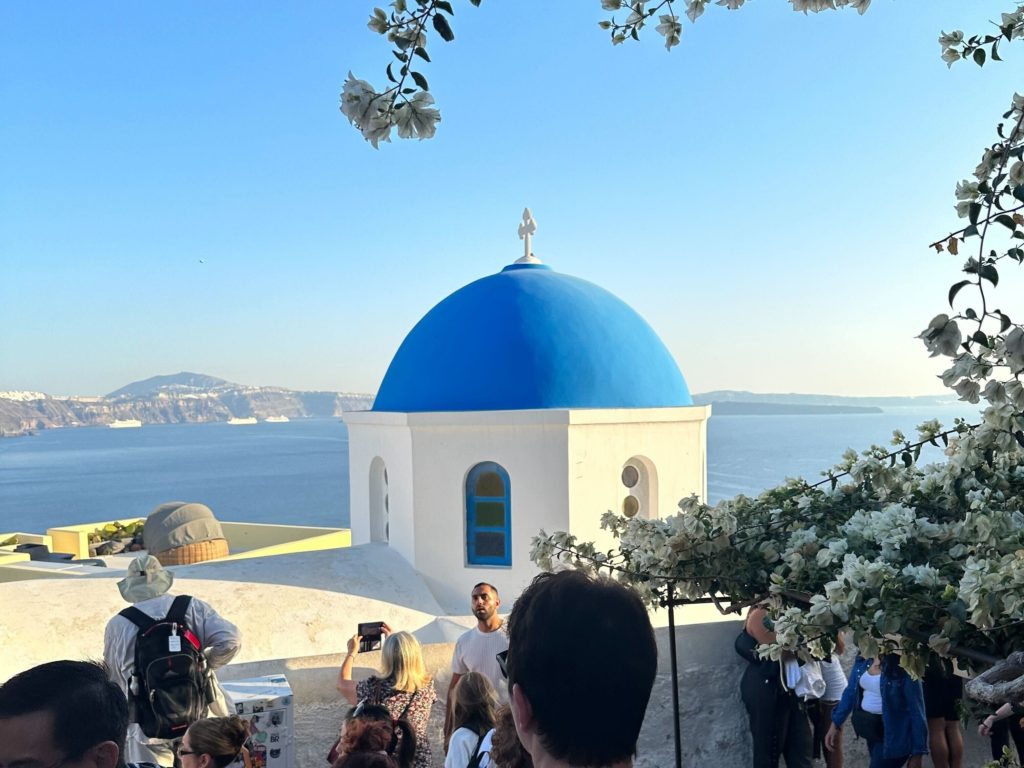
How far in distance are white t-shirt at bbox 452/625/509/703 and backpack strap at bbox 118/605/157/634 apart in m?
1.79

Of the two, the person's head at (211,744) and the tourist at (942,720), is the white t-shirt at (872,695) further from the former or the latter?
the person's head at (211,744)

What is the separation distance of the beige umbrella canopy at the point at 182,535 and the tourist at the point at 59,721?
11.3m

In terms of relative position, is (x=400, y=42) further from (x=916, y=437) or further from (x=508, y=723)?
(x=916, y=437)

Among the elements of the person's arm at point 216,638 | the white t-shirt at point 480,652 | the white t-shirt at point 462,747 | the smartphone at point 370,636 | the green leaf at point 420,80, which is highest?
the green leaf at point 420,80

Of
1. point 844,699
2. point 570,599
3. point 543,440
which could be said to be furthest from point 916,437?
point 543,440

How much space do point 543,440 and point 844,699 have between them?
4434 millimetres

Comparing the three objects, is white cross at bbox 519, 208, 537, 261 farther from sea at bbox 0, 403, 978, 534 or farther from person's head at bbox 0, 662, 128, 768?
sea at bbox 0, 403, 978, 534

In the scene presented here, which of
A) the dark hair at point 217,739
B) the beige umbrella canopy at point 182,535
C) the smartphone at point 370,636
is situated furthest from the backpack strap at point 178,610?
the beige umbrella canopy at point 182,535

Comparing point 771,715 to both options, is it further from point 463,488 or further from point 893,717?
point 463,488

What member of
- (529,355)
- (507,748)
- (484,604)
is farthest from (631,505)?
(507,748)

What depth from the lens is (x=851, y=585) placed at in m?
2.56

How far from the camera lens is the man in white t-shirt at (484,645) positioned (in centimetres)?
518

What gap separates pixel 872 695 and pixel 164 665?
3.72m

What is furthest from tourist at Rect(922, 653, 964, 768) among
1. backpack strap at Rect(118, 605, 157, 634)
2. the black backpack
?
backpack strap at Rect(118, 605, 157, 634)
